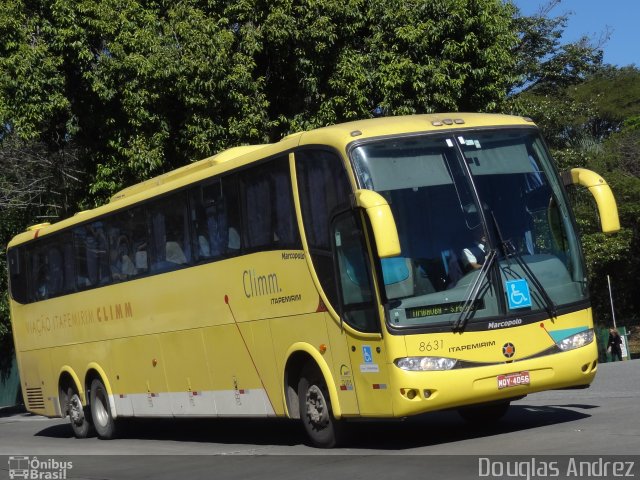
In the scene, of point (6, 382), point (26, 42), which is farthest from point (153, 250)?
point (6, 382)

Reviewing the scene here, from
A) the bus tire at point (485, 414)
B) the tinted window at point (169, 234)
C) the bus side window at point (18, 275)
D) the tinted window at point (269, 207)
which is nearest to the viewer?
the tinted window at point (269, 207)

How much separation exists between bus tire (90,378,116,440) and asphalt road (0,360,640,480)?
268 mm

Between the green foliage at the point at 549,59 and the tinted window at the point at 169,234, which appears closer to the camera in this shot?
the tinted window at the point at 169,234

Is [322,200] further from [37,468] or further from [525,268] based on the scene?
[37,468]

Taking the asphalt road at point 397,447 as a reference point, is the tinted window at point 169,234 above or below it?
above

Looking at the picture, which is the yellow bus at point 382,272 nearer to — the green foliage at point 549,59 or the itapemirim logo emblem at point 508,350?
the itapemirim logo emblem at point 508,350

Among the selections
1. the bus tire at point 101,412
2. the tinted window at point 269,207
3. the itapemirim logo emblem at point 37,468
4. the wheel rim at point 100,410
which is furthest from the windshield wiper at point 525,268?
the wheel rim at point 100,410

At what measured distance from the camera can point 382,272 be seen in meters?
10.6

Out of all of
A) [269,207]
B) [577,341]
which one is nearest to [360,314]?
[269,207]

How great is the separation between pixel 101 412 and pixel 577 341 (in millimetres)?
9875

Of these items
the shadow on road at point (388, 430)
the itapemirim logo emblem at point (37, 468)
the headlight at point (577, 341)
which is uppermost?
the headlight at point (577, 341)

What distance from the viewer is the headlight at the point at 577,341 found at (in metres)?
11.1

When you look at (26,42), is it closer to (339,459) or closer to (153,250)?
(153,250)

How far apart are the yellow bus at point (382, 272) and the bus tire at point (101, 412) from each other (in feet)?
11.7
